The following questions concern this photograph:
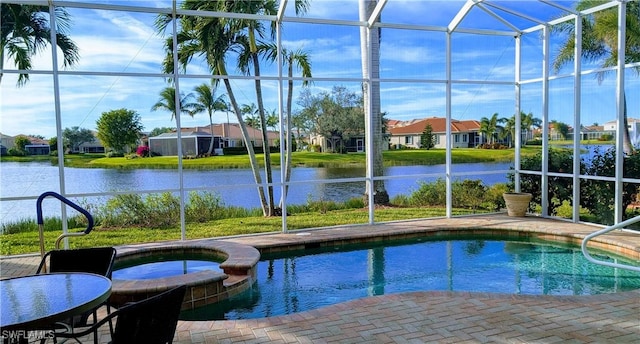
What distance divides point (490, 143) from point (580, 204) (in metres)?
2.31

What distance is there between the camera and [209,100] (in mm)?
8828

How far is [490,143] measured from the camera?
33.0ft

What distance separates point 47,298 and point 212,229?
606 cm

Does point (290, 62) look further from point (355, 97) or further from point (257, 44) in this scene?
point (355, 97)

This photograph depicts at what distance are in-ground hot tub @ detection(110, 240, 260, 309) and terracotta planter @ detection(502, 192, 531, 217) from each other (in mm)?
5707

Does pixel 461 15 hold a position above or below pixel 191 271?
above

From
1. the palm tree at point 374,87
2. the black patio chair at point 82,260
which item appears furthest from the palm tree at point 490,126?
the black patio chair at point 82,260

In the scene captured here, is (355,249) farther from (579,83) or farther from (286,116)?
(579,83)

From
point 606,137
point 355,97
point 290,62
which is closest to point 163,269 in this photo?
Answer: point 290,62

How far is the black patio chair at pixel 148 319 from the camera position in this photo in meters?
2.35

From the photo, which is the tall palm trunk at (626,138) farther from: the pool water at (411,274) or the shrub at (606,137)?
the pool water at (411,274)

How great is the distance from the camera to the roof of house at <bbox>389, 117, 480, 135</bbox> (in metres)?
9.57

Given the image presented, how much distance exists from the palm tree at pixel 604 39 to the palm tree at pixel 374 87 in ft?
11.6

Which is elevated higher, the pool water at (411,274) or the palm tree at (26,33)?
the palm tree at (26,33)
